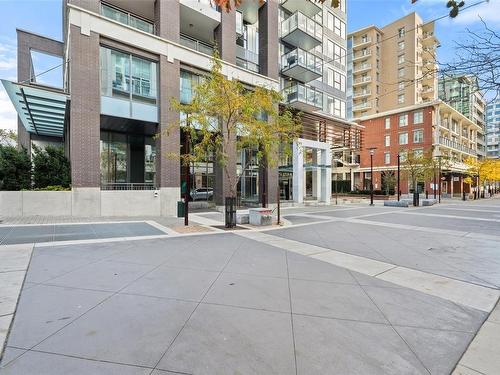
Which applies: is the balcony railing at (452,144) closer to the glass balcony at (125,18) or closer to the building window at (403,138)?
the building window at (403,138)

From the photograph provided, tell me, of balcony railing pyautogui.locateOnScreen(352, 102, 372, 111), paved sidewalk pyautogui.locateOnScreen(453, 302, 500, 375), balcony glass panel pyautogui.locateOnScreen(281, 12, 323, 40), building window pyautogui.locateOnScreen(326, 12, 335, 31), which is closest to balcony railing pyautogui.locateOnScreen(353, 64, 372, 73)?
balcony railing pyautogui.locateOnScreen(352, 102, 372, 111)

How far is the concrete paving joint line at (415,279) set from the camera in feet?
15.6

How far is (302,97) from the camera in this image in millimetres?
25375

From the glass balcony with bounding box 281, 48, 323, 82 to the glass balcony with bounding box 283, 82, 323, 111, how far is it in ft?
3.22

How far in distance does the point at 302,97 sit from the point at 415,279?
22188mm

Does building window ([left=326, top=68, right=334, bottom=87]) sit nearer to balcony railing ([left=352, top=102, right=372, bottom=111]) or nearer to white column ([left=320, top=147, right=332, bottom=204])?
white column ([left=320, top=147, right=332, bottom=204])

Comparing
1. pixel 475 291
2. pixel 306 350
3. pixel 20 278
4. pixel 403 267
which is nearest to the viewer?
pixel 306 350

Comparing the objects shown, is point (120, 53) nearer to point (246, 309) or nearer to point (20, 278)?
point (20, 278)

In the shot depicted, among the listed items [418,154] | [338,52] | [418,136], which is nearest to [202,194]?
[338,52]

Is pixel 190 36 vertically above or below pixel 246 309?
above

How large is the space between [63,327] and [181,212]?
11.3 m

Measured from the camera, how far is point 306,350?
125 inches

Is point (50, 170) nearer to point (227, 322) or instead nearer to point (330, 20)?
point (227, 322)

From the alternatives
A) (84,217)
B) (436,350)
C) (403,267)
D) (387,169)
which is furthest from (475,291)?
(387,169)
